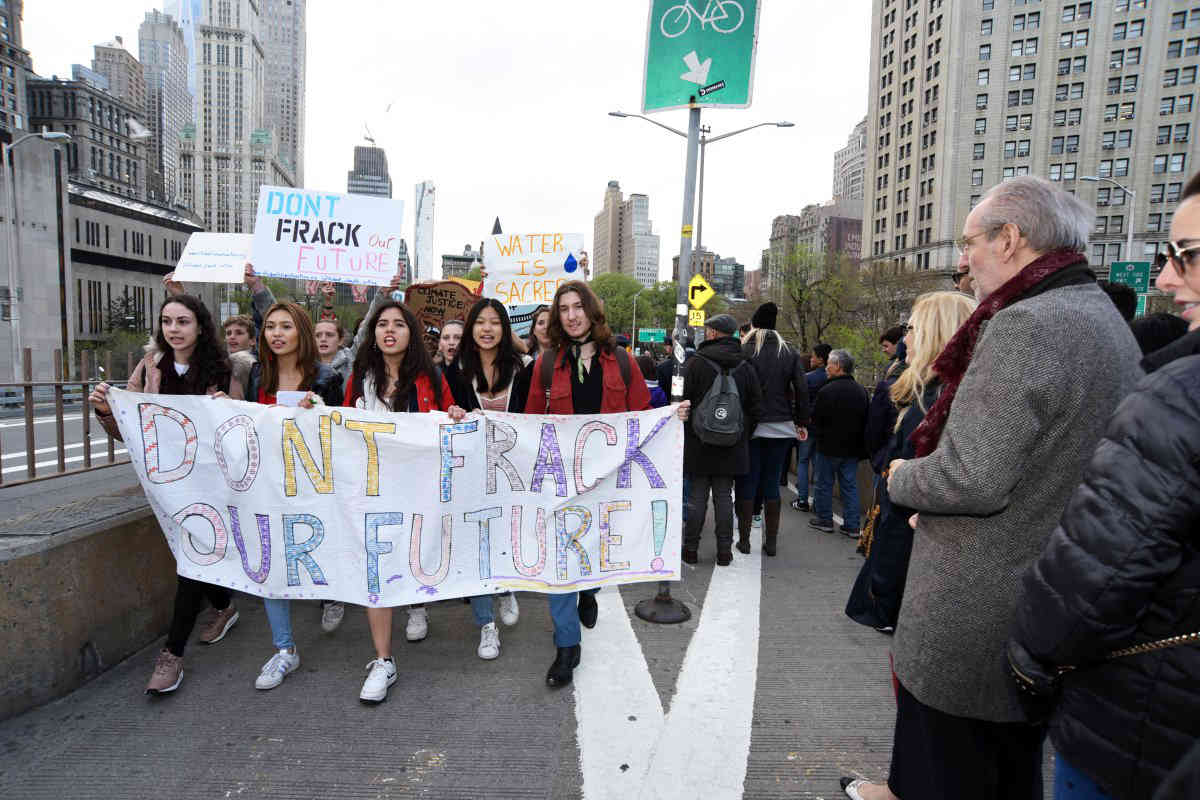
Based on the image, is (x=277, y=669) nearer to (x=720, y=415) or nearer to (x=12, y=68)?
(x=720, y=415)

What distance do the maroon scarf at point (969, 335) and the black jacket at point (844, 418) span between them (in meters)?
4.78

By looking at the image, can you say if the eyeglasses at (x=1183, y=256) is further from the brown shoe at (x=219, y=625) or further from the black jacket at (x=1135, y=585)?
the brown shoe at (x=219, y=625)

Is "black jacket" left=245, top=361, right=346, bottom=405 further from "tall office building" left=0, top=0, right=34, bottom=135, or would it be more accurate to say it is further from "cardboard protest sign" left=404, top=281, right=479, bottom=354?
"tall office building" left=0, top=0, right=34, bottom=135

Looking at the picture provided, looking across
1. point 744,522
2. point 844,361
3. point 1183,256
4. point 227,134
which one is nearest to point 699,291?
point 844,361

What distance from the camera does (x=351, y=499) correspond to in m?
3.47

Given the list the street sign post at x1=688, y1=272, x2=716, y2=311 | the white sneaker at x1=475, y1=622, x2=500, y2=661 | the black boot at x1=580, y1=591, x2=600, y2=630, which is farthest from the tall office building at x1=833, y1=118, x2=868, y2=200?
the white sneaker at x1=475, y1=622, x2=500, y2=661

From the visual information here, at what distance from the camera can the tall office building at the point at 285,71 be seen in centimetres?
18888

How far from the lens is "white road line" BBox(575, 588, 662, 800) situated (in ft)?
8.81

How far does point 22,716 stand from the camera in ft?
9.97

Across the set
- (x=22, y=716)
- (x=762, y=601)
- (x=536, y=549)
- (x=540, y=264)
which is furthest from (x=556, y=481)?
(x=540, y=264)

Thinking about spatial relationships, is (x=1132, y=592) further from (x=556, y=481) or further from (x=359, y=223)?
(x=359, y=223)

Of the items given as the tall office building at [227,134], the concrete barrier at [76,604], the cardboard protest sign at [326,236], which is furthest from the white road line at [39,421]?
the tall office building at [227,134]

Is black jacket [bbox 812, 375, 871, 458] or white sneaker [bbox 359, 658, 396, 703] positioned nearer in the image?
white sneaker [bbox 359, 658, 396, 703]

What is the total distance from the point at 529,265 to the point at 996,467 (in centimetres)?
535
